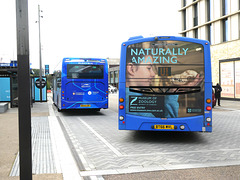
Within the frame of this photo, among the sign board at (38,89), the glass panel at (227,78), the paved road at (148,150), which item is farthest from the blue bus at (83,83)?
the glass panel at (227,78)

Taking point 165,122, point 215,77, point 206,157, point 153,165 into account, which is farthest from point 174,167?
point 215,77

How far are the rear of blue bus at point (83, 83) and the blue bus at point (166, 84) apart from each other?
24.5ft

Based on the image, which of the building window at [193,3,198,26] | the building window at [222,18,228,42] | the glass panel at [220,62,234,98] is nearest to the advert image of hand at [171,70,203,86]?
the glass panel at [220,62,234,98]

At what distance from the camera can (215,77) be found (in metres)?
30.9

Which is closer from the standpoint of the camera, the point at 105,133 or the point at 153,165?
the point at 153,165

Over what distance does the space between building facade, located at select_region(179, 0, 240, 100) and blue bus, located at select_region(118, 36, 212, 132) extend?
21.0 metres

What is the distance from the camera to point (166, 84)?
7.84 metres

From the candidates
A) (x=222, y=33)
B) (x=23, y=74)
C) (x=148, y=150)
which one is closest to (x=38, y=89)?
(x=222, y=33)

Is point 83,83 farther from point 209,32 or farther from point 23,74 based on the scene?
point 209,32

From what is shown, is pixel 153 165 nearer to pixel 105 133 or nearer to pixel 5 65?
pixel 105 133

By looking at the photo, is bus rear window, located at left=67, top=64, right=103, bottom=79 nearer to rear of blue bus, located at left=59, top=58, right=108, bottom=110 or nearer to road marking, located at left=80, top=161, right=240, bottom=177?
rear of blue bus, located at left=59, top=58, right=108, bottom=110

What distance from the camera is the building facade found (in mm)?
27766

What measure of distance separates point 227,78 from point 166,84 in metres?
22.7

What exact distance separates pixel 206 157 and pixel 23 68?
14.1 ft
